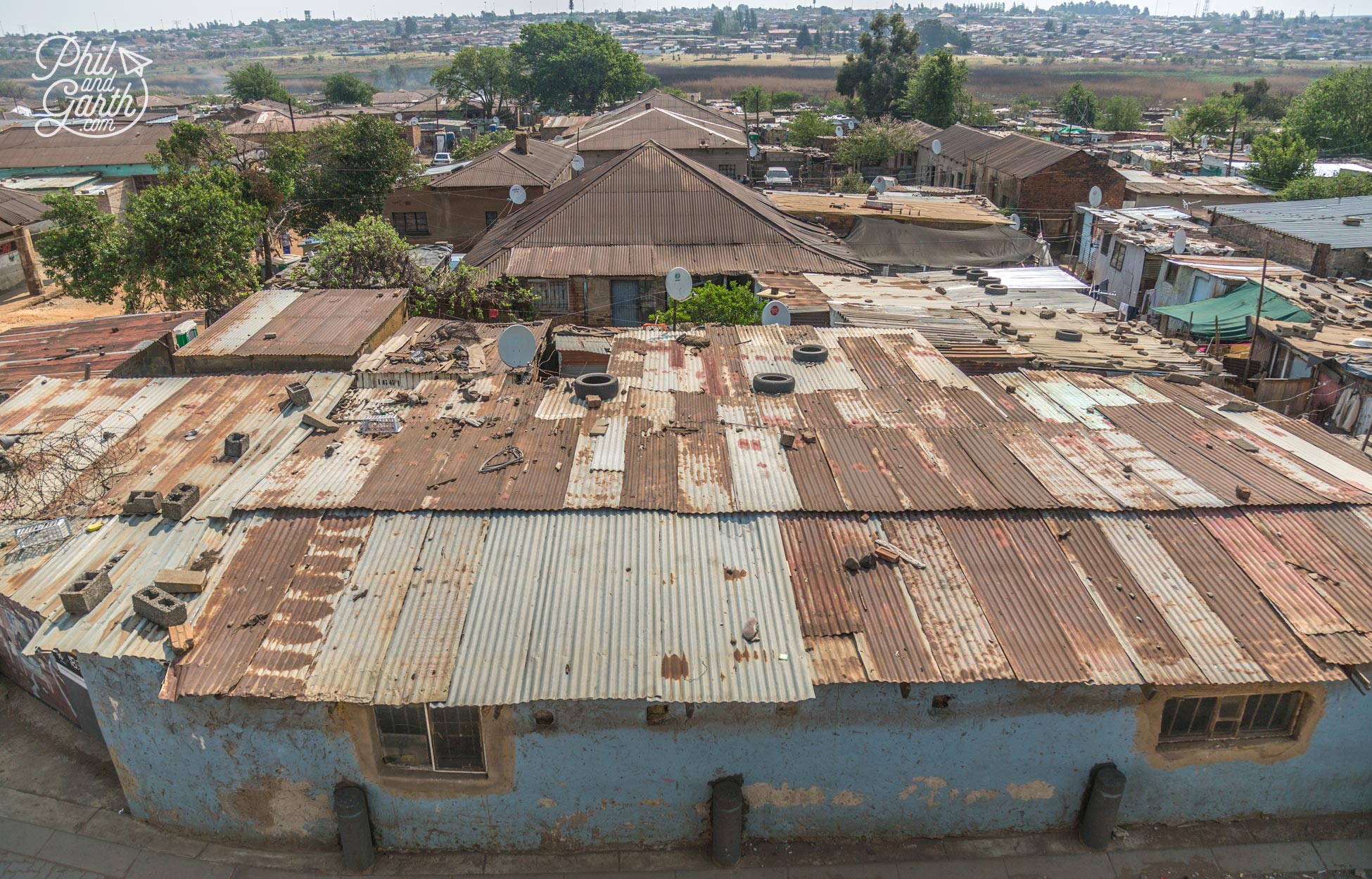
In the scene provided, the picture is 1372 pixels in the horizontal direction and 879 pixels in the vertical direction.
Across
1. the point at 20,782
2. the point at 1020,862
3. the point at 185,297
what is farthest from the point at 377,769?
the point at 185,297

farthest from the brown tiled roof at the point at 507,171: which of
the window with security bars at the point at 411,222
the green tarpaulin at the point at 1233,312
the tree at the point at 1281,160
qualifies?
the tree at the point at 1281,160

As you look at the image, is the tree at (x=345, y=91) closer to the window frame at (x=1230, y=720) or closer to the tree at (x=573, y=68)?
the tree at (x=573, y=68)

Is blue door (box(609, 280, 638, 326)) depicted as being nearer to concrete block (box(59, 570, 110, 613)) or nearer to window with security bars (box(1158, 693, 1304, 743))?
concrete block (box(59, 570, 110, 613))

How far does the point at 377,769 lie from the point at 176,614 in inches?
115

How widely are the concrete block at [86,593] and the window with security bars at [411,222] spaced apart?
3380cm

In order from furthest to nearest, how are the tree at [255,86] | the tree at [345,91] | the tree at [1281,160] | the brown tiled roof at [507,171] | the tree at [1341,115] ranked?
the tree at [345,91]
the tree at [255,86]
the tree at [1341,115]
the tree at [1281,160]
the brown tiled roof at [507,171]

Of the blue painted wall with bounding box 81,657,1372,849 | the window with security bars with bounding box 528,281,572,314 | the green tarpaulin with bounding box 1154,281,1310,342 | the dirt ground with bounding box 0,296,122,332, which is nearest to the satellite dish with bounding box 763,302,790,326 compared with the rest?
the window with security bars with bounding box 528,281,572,314

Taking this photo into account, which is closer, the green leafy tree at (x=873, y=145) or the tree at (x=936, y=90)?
the green leafy tree at (x=873, y=145)

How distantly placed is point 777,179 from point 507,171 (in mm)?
13880

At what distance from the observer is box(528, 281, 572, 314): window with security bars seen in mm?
27750

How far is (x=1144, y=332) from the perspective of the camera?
2084 cm

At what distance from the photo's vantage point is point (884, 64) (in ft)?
258

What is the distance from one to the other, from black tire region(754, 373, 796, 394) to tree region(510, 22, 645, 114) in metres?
95.7

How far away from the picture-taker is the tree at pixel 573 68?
332ft
